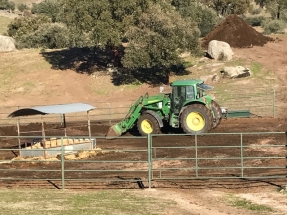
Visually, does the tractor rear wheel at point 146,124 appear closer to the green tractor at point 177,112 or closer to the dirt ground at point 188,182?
the green tractor at point 177,112

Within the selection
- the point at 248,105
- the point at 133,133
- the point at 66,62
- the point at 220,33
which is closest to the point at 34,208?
the point at 133,133

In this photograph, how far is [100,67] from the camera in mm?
40938

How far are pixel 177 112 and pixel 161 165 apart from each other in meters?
5.12

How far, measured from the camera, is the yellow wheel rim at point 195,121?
21219 mm

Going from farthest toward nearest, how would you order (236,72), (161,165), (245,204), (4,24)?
(4,24), (236,72), (161,165), (245,204)

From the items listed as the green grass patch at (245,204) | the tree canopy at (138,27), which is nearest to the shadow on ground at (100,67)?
the tree canopy at (138,27)

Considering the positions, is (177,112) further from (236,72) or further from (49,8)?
(49,8)

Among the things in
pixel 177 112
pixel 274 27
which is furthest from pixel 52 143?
pixel 274 27

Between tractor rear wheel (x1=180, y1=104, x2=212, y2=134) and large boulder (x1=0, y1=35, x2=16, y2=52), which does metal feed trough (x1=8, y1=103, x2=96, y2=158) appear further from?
large boulder (x1=0, y1=35, x2=16, y2=52)

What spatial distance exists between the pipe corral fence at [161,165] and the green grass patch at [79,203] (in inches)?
33.6

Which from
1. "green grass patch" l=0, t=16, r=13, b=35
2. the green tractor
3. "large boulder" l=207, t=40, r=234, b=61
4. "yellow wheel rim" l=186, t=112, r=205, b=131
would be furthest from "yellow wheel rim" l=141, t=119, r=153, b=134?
"green grass patch" l=0, t=16, r=13, b=35

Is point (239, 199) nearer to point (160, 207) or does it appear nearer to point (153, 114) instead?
point (160, 207)

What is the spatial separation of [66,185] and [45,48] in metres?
38.9

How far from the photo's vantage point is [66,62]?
42.9 metres
